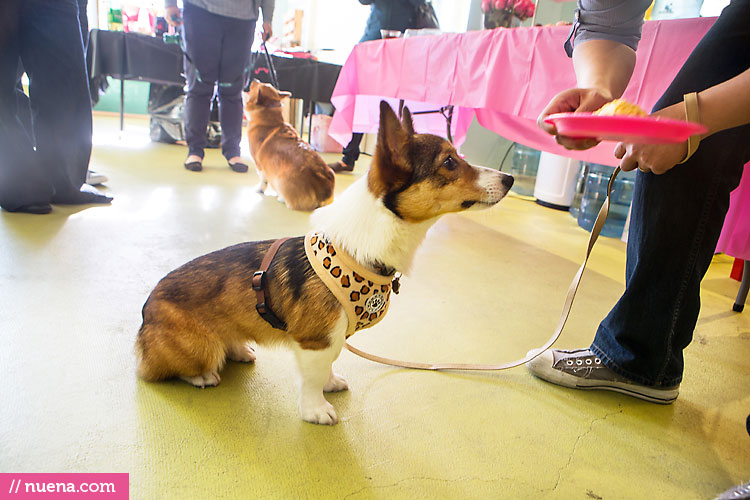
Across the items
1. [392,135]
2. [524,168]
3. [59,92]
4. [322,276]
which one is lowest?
[524,168]

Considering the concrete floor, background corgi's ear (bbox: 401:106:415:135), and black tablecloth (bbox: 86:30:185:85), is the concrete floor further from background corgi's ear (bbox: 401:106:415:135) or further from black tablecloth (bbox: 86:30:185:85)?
black tablecloth (bbox: 86:30:185:85)

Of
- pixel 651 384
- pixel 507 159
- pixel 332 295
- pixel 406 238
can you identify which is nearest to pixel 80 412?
pixel 332 295

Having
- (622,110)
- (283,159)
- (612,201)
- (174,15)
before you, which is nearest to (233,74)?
(174,15)

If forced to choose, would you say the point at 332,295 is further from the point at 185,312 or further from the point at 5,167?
the point at 5,167

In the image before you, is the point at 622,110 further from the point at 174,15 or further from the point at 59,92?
the point at 174,15

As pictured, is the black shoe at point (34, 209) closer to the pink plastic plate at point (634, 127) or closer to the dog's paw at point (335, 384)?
the dog's paw at point (335, 384)

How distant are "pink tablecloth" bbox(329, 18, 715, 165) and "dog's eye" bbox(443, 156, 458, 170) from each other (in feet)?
4.78

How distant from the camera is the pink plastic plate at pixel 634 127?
73cm

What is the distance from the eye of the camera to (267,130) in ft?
12.7

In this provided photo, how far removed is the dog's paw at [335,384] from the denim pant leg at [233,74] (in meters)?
3.61

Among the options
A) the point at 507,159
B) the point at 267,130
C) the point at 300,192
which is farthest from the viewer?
the point at 507,159

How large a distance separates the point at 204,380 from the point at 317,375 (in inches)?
14.7

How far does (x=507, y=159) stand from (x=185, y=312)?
4832mm

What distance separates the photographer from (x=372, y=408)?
1355mm
